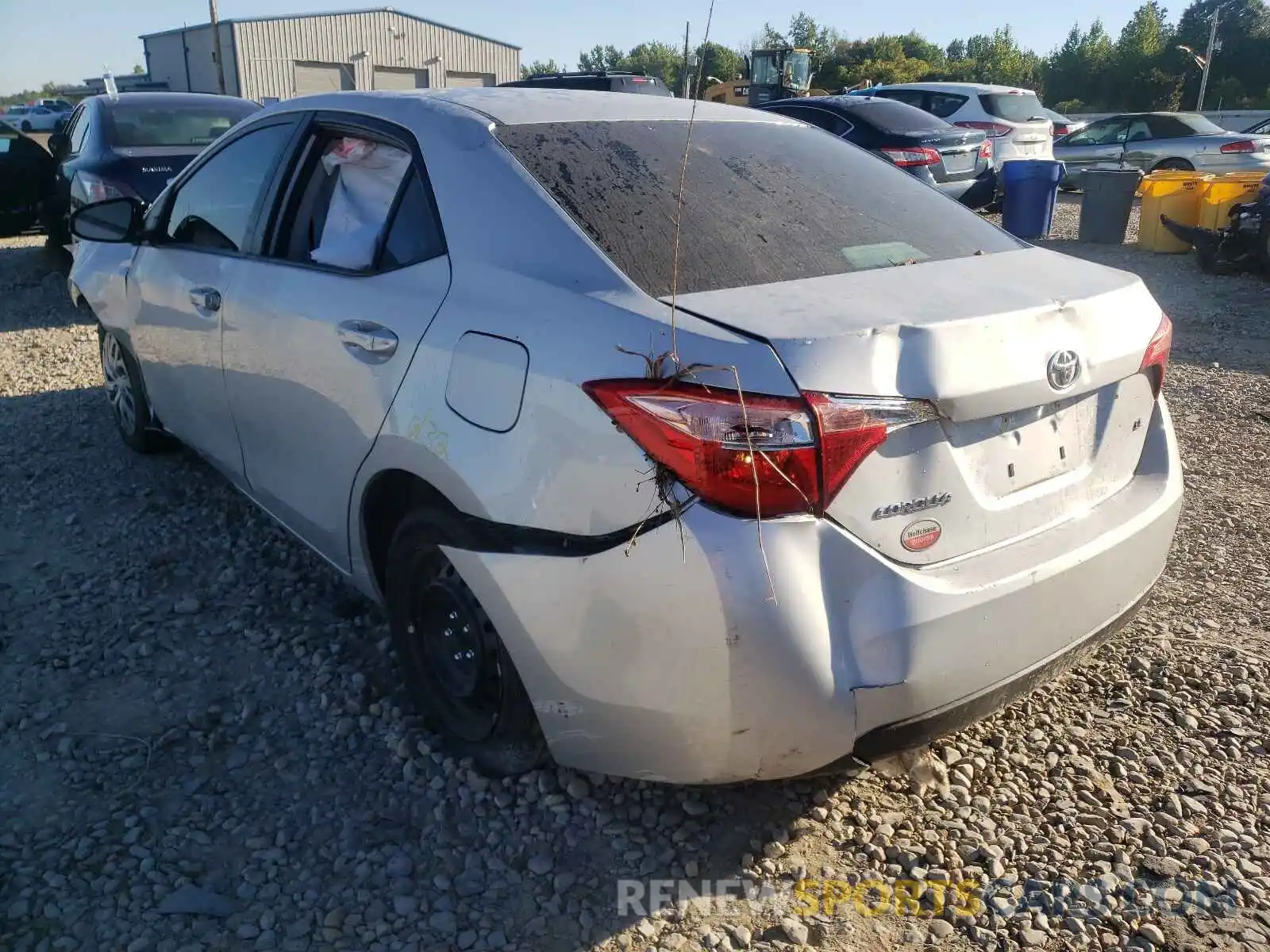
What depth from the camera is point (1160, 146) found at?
17562 mm

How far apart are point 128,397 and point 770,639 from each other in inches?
163

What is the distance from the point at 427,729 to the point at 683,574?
1.27m

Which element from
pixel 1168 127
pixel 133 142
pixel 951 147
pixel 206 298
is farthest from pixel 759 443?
pixel 1168 127

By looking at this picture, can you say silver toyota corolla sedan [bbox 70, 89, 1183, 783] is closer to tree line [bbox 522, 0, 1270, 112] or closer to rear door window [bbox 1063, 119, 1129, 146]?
rear door window [bbox 1063, 119, 1129, 146]

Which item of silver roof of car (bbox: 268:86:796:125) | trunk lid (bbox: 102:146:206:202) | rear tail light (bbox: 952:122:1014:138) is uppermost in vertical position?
silver roof of car (bbox: 268:86:796:125)

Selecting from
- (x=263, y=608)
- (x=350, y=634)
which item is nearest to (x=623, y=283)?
(x=350, y=634)

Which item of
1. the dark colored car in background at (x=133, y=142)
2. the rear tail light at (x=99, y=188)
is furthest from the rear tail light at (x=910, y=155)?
the rear tail light at (x=99, y=188)

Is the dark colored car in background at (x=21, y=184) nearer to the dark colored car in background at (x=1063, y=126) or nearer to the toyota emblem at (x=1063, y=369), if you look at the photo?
the toyota emblem at (x=1063, y=369)

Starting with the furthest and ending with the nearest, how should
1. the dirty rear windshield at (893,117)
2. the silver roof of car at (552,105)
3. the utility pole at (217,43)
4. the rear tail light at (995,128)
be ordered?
the utility pole at (217,43)
the rear tail light at (995,128)
the dirty rear windshield at (893,117)
the silver roof of car at (552,105)

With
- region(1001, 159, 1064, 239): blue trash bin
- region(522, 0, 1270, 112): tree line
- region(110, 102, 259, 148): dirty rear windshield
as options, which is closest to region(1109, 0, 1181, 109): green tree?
region(522, 0, 1270, 112): tree line

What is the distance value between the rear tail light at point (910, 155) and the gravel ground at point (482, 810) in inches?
325

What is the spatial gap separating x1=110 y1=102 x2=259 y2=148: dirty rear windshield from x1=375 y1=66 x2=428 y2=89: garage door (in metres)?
37.8

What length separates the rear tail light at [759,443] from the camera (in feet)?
6.50

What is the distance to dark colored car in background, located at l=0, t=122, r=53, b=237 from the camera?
10414 mm
